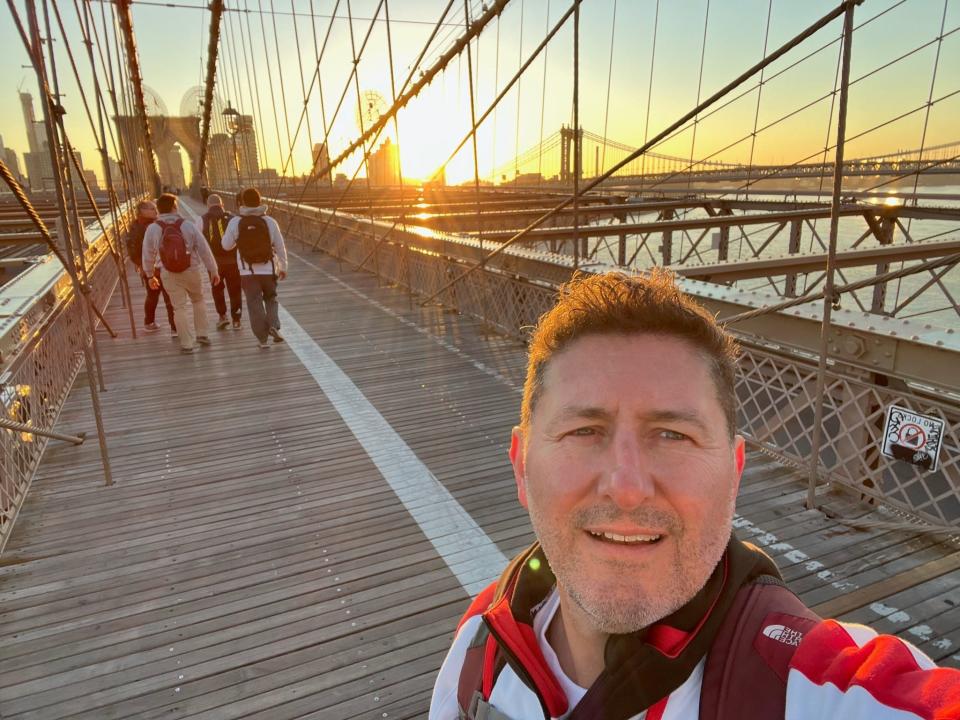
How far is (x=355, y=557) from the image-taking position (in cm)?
355

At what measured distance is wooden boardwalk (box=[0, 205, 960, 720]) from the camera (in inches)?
106

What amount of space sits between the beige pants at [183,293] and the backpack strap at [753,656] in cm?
732

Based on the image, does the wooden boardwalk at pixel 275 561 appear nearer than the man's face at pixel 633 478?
No

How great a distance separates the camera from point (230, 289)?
859 cm

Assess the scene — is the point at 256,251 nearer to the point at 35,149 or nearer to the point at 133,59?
the point at 133,59

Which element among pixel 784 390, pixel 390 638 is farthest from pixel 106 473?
pixel 784 390

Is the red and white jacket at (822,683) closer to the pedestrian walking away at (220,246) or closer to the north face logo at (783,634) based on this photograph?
the north face logo at (783,634)

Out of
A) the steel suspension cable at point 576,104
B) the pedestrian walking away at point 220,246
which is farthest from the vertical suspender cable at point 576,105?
the pedestrian walking away at point 220,246

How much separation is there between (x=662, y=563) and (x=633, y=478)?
140mm

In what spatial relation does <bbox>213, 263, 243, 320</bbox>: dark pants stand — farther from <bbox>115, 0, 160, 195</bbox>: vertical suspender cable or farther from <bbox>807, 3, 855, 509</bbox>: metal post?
<bbox>115, 0, 160, 195</bbox>: vertical suspender cable

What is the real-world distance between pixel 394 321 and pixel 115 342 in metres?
3.71

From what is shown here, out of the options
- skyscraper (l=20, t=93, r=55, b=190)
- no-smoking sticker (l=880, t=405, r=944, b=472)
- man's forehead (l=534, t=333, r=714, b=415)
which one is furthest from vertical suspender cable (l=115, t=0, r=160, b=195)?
man's forehead (l=534, t=333, r=714, b=415)

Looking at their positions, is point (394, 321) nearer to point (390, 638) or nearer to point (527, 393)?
point (390, 638)

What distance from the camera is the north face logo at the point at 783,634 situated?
97 cm
